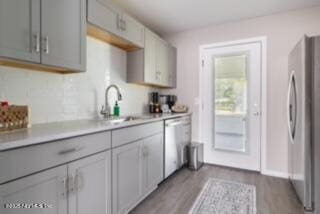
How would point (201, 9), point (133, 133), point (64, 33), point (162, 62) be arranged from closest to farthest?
point (64, 33), point (133, 133), point (201, 9), point (162, 62)

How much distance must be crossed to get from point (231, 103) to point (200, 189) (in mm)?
1563

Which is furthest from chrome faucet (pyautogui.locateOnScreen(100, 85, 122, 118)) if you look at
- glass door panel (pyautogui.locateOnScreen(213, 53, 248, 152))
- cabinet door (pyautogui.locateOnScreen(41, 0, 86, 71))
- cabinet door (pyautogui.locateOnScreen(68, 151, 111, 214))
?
glass door panel (pyautogui.locateOnScreen(213, 53, 248, 152))

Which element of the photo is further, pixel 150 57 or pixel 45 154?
→ pixel 150 57

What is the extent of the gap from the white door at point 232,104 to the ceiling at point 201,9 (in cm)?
48

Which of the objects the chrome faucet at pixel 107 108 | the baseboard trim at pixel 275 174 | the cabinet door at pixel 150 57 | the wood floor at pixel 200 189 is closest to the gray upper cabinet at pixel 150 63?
the cabinet door at pixel 150 57

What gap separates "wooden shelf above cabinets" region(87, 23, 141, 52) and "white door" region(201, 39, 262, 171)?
1486 mm

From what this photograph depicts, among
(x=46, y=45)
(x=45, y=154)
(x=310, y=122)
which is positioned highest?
(x=46, y=45)

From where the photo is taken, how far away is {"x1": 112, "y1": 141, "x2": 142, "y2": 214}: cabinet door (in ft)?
5.39

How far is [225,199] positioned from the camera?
7.04 feet

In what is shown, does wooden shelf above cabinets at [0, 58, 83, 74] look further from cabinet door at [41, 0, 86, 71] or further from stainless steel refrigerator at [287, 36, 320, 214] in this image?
stainless steel refrigerator at [287, 36, 320, 214]

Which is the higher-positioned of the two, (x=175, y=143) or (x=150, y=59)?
(x=150, y=59)

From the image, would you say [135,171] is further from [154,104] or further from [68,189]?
[154,104]

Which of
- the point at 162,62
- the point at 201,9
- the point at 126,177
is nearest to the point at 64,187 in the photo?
the point at 126,177

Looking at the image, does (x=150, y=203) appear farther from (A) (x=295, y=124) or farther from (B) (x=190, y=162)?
(A) (x=295, y=124)
